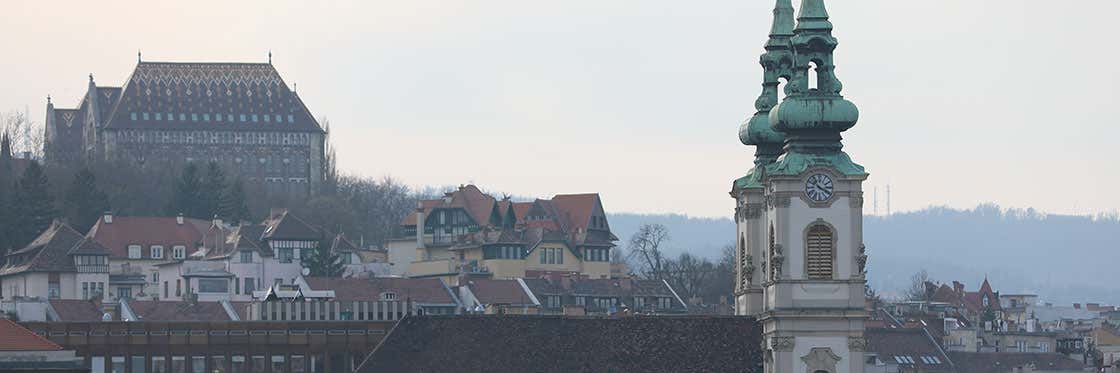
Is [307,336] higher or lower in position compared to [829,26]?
lower

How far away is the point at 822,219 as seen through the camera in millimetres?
116438

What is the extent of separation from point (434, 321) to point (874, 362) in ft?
202

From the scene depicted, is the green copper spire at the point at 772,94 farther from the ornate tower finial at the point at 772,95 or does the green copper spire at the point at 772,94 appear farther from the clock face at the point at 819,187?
the clock face at the point at 819,187

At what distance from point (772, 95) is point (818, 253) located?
13.4 meters

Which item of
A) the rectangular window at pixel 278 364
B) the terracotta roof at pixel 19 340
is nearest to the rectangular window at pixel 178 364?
the rectangular window at pixel 278 364

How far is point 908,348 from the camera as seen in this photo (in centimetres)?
19550

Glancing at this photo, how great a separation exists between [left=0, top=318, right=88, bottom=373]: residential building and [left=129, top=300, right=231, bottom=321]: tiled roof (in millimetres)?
60710

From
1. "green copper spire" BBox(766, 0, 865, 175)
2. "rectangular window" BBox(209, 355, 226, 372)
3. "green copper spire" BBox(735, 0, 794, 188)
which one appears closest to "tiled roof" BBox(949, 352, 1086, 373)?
"rectangular window" BBox(209, 355, 226, 372)

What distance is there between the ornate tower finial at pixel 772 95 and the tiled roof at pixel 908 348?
62316 millimetres

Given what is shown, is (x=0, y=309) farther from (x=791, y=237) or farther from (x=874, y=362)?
(x=791, y=237)

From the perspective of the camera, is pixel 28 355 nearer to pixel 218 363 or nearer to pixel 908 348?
pixel 218 363

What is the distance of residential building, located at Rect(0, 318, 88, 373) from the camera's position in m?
119

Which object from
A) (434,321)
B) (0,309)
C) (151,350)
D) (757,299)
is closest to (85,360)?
(151,350)

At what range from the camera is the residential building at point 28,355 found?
118938 mm
